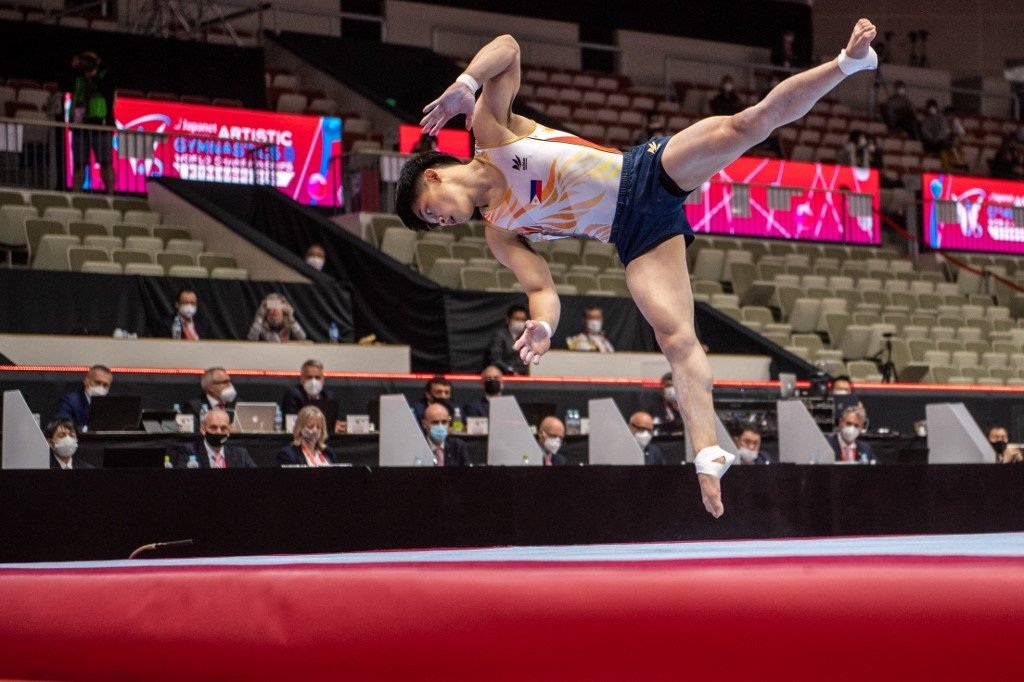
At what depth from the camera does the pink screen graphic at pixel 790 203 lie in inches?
671

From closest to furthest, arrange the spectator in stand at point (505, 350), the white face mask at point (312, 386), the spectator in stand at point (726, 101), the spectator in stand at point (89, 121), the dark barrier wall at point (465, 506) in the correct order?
the dark barrier wall at point (465, 506) → the white face mask at point (312, 386) → the spectator in stand at point (505, 350) → the spectator in stand at point (89, 121) → the spectator in stand at point (726, 101)

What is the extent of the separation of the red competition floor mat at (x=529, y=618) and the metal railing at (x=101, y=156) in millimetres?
11127

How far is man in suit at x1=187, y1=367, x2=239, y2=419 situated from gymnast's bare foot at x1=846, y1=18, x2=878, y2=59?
6099mm

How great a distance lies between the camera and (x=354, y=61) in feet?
59.2

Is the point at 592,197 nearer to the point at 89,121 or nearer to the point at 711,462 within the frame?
the point at 711,462

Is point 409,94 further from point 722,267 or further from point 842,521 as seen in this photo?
point 842,521

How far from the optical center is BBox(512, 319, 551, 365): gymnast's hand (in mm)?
3990

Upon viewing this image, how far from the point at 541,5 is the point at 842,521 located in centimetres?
1500

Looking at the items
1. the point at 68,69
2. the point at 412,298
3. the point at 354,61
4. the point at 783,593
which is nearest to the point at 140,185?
the point at 68,69

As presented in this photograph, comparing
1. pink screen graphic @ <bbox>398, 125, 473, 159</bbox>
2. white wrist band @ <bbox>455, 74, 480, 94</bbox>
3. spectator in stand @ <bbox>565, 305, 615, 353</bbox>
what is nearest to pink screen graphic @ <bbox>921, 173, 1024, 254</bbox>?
pink screen graphic @ <bbox>398, 125, 473, 159</bbox>

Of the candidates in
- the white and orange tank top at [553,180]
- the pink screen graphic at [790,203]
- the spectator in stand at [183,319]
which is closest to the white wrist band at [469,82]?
the white and orange tank top at [553,180]

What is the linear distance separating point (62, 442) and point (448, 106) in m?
4.51

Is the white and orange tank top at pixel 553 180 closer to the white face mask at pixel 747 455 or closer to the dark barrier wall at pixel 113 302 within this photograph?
the white face mask at pixel 747 455

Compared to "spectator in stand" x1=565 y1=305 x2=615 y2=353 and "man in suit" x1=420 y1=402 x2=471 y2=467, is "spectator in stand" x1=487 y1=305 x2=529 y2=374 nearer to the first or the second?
"spectator in stand" x1=565 y1=305 x2=615 y2=353
